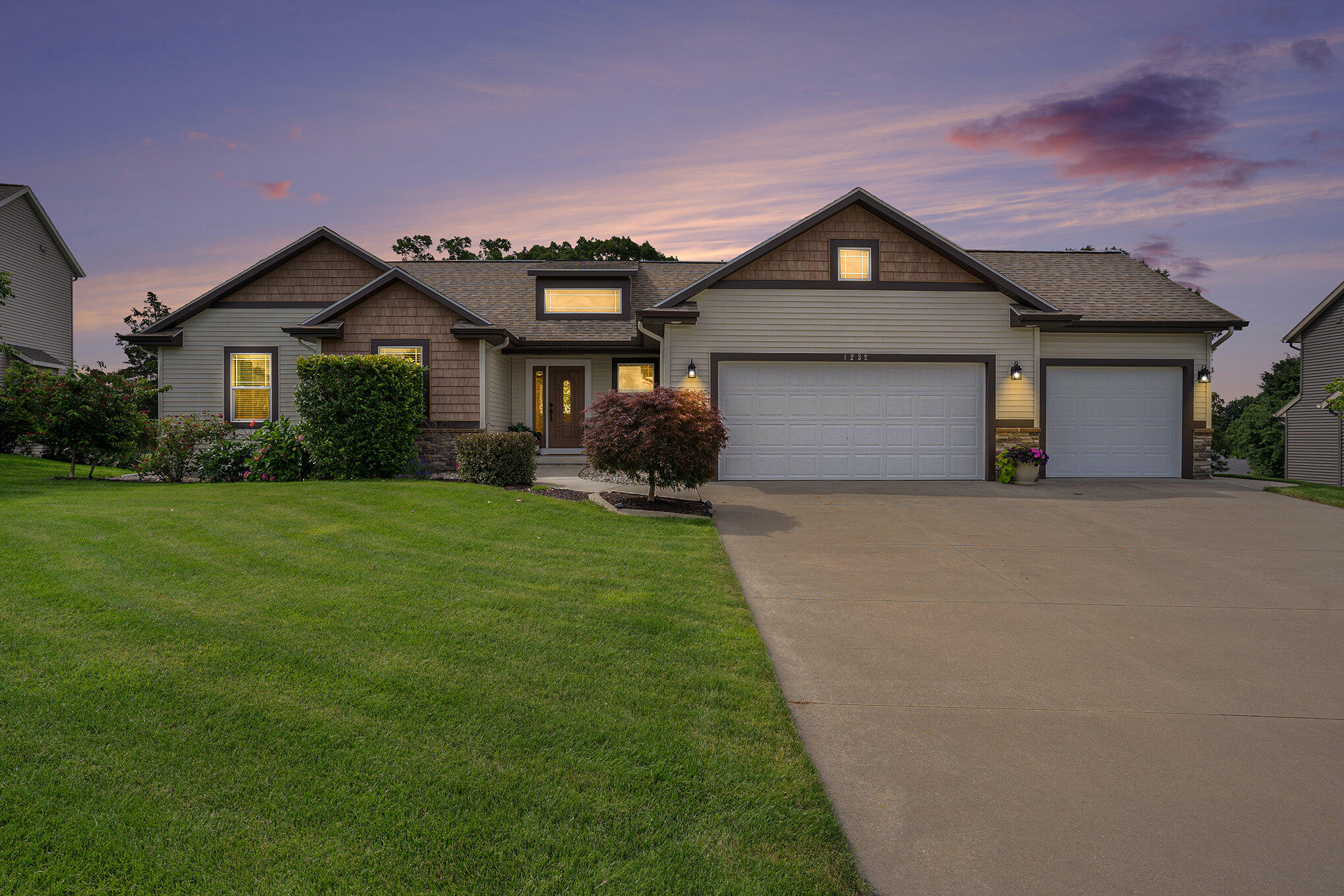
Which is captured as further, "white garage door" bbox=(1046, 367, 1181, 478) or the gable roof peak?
"white garage door" bbox=(1046, 367, 1181, 478)

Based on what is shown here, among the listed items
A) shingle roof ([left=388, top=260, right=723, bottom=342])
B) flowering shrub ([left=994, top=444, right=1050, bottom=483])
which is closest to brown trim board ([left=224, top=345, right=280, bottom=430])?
shingle roof ([left=388, top=260, right=723, bottom=342])

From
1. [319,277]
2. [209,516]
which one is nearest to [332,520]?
[209,516]

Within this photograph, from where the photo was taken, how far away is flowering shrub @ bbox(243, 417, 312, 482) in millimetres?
11836

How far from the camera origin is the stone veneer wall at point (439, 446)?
1377cm

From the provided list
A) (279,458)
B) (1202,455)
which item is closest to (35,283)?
(279,458)

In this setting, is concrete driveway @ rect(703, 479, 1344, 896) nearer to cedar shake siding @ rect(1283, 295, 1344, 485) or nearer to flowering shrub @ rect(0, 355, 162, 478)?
flowering shrub @ rect(0, 355, 162, 478)

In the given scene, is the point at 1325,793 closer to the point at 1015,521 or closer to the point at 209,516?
the point at 1015,521

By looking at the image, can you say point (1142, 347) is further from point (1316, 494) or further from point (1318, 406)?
point (1318, 406)

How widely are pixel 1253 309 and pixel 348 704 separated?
104ft

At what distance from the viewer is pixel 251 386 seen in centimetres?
1527

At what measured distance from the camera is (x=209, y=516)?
768 cm

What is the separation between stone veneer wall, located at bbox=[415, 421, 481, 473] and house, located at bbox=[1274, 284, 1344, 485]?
27.7m

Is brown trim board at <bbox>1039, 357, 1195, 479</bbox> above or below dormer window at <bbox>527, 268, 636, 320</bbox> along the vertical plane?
below

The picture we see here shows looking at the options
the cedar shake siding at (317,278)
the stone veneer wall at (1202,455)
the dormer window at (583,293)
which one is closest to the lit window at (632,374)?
the dormer window at (583,293)
